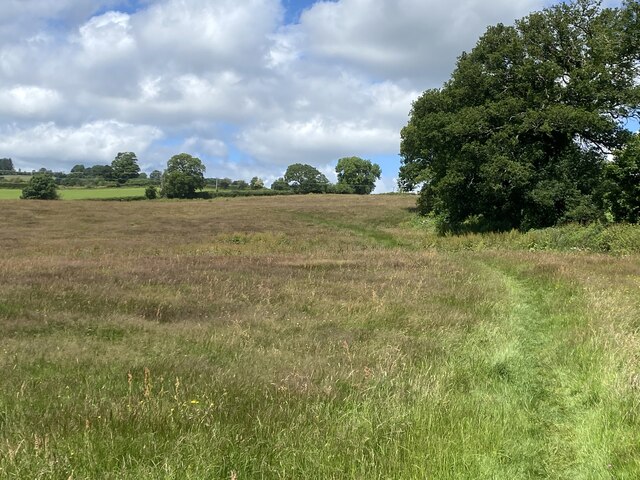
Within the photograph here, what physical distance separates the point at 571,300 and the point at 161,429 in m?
10.6

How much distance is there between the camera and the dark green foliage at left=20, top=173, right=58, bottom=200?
9794cm

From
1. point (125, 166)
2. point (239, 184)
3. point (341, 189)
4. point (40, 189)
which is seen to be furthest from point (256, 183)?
point (40, 189)

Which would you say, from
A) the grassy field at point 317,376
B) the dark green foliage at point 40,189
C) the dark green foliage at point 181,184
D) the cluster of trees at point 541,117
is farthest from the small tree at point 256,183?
the grassy field at point 317,376

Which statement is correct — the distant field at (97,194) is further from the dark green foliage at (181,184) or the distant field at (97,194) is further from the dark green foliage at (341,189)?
the dark green foliage at (341,189)

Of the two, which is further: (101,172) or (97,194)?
(101,172)

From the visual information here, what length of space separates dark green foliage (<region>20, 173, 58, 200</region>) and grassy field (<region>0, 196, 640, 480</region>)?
9464 centimetres

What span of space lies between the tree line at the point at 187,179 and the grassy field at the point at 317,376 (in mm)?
98497

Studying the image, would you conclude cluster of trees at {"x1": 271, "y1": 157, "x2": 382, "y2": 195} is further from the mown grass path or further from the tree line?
the mown grass path

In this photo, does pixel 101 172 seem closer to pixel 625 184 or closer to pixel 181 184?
pixel 181 184

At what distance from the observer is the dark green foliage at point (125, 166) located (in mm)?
161500

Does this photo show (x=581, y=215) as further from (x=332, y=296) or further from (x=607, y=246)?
(x=332, y=296)

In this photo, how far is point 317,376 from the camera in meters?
6.58

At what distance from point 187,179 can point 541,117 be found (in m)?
99.9

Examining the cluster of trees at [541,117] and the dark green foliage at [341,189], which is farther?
the dark green foliage at [341,189]
